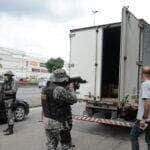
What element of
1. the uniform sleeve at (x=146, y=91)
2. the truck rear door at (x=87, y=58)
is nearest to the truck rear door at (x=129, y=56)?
the truck rear door at (x=87, y=58)

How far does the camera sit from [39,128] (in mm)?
9578

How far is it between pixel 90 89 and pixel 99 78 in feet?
1.32

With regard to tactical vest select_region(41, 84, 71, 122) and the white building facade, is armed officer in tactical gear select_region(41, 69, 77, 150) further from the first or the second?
the white building facade

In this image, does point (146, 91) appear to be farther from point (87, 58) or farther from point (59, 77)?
point (87, 58)

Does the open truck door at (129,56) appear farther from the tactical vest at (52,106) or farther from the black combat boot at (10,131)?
the tactical vest at (52,106)

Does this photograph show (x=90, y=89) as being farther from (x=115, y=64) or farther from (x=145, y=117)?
(x=145, y=117)

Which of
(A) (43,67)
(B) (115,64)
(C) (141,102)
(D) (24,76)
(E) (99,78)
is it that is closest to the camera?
(C) (141,102)

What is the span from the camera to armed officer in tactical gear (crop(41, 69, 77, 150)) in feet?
16.6

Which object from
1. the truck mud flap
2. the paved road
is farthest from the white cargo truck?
the paved road

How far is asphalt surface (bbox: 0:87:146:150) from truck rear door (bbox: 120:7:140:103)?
3.79 feet

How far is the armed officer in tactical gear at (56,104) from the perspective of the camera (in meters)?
5.07

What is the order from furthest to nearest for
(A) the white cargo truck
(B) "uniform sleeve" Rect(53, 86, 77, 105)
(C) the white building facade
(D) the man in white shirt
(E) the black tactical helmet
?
(C) the white building facade < (A) the white cargo truck < (D) the man in white shirt < (E) the black tactical helmet < (B) "uniform sleeve" Rect(53, 86, 77, 105)

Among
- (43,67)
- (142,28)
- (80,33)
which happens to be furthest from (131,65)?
(43,67)

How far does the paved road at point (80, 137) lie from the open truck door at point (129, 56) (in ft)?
3.73
